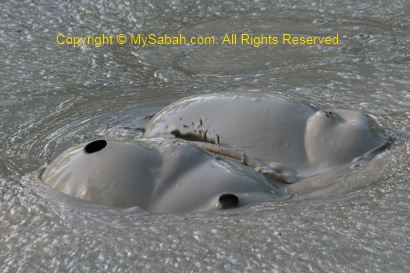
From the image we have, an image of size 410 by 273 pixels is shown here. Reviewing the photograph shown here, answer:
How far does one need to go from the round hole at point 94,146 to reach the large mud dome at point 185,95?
17cm

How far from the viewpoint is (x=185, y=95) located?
123 inches

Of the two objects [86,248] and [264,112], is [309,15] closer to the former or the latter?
[264,112]

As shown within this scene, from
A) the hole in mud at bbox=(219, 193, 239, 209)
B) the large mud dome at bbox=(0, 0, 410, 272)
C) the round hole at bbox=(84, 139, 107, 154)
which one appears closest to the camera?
the large mud dome at bbox=(0, 0, 410, 272)

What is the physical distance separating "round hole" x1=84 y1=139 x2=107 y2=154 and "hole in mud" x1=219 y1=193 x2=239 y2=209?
40cm

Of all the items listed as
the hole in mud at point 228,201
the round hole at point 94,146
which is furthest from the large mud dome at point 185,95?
the round hole at point 94,146

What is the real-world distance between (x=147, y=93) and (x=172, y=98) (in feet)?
0.44

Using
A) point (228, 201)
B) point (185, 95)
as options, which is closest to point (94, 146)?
point (228, 201)

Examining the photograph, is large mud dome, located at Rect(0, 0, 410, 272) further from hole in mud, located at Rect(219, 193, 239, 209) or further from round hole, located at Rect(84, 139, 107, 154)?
round hole, located at Rect(84, 139, 107, 154)

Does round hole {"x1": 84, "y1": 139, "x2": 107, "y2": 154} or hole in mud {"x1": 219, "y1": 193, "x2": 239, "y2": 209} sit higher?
round hole {"x1": 84, "y1": 139, "x2": 107, "y2": 154}

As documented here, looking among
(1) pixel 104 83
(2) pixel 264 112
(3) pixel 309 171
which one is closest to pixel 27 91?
(1) pixel 104 83

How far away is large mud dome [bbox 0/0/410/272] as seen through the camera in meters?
1.86

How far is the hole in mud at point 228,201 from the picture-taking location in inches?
82.7

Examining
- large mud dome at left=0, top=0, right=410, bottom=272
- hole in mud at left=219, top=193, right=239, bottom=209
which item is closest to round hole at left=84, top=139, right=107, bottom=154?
large mud dome at left=0, top=0, right=410, bottom=272

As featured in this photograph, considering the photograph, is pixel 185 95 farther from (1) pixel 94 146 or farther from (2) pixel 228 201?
(2) pixel 228 201
